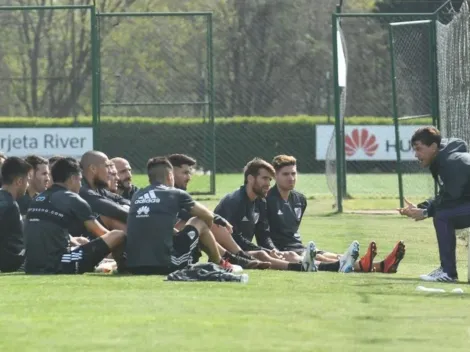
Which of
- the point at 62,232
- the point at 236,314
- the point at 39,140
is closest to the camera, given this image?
the point at 236,314

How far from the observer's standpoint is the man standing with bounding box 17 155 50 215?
573 inches

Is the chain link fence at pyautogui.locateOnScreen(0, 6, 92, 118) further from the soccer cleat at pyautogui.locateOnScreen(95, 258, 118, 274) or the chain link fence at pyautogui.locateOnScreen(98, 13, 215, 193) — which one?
the soccer cleat at pyautogui.locateOnScreen(95, 258, 118, 274)

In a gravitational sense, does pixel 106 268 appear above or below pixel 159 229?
below

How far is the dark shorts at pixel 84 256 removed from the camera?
12773 millimetres

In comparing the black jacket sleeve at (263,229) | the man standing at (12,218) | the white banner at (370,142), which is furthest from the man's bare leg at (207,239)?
the white banner at (370,142)

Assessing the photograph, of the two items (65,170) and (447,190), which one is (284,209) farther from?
(65,170)

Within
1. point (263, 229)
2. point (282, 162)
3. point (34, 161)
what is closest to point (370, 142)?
point (282, 162)

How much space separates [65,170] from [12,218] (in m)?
0.79

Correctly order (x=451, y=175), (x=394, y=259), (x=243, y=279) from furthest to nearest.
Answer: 1. (x=394, y=259)
2. (x=451, y=175)
3. (x=243, y=279)

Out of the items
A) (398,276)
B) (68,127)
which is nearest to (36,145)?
(68,127)

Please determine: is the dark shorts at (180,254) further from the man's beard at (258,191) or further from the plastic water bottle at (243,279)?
the man's beard at (258,191)

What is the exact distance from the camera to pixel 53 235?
41.8 feet

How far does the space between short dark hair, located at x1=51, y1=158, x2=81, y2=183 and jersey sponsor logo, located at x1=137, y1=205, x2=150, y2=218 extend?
766 mm

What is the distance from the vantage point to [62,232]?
12.8m
